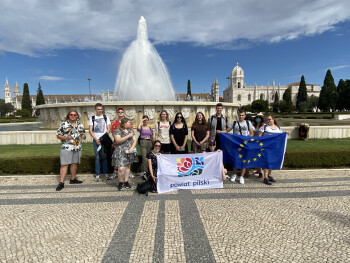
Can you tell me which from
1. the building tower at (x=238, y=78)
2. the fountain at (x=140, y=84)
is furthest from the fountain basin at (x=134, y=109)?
the building tower at (x=238, y=78)

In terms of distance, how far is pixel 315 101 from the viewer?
78.2 meters

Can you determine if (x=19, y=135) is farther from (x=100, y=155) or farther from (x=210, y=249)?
(x=210, y=249)

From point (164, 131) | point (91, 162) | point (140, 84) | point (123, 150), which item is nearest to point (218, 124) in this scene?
point (164, 131)

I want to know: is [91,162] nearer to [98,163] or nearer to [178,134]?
[98,163]

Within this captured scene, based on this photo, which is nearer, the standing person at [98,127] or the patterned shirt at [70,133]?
the patterned shirt at [70,133]

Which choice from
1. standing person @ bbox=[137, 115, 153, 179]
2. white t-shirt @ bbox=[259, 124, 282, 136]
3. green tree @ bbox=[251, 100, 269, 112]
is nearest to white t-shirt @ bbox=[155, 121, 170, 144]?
standing person @ bbox=[137, 115, 153, 179]

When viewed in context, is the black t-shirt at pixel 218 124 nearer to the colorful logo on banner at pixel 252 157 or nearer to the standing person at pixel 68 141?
the colorful logo on banner at pixel 252 157

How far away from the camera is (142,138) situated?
620 cm

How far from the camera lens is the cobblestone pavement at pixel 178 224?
2.99m

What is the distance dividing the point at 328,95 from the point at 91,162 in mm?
76079

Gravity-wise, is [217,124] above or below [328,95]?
below

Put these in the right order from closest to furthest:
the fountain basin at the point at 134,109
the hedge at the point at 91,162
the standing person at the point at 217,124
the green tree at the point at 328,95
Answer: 1. the standing person at the point at 217,124
2. the hedge at the point at 91,162
3. the fountain basin at the point at 134,109
4. the green tree at the point at 328,95

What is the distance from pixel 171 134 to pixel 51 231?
3.46 meters

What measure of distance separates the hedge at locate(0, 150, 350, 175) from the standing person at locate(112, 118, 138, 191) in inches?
49.8
